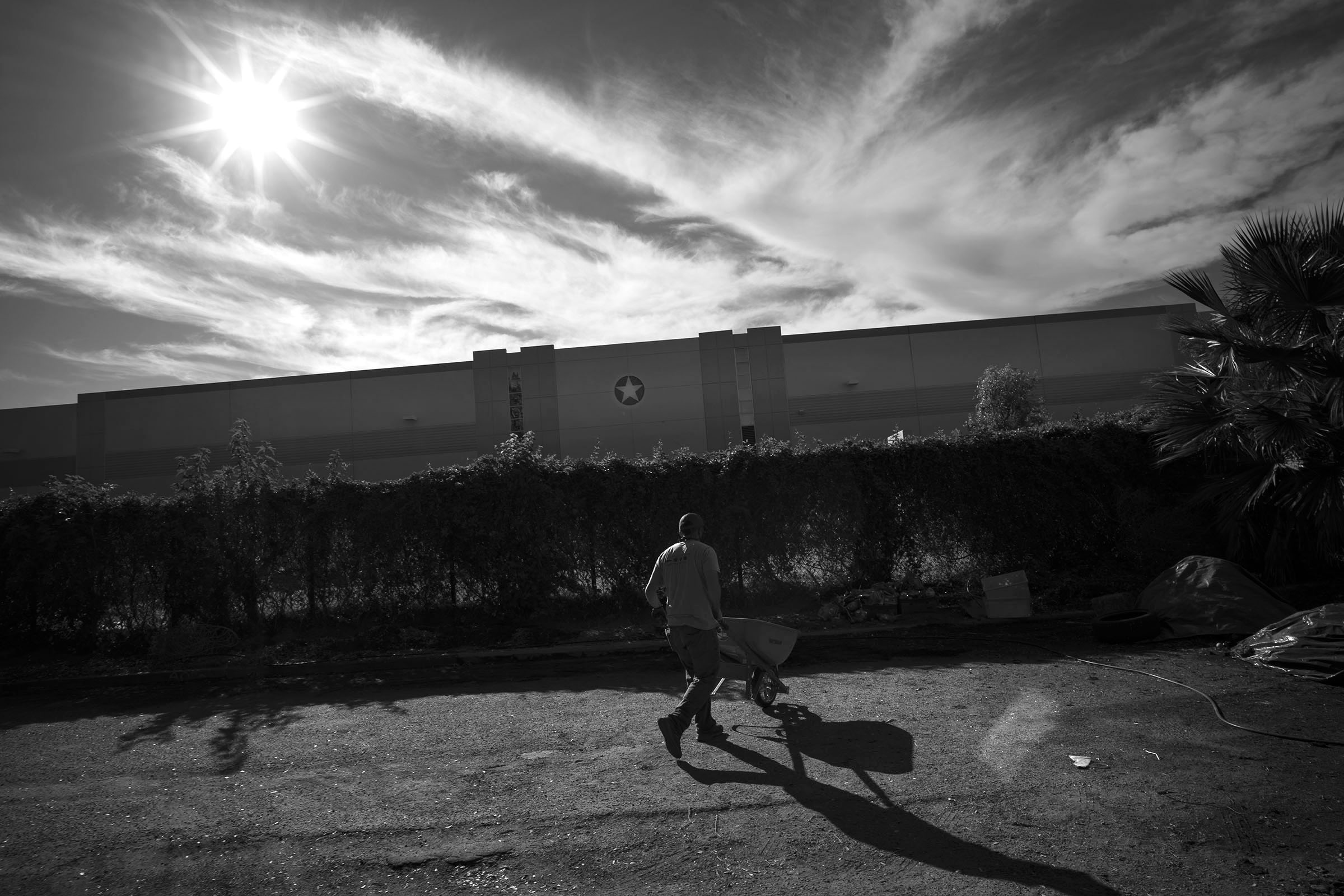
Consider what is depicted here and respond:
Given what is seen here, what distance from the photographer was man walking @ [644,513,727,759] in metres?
6.20

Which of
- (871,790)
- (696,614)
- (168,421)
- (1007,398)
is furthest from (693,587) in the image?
(168,421)

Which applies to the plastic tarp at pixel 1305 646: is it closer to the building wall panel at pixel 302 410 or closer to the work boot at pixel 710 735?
the work boot at pixel 710 735

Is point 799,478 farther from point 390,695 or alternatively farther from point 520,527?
point 390,695

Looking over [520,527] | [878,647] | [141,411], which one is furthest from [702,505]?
[141,411]

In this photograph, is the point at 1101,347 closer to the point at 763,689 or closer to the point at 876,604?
the point at 876,604

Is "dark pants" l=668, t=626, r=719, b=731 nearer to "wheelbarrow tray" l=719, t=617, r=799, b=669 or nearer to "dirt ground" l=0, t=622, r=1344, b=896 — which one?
"dirt ground" l=0, t=622, r=1344, b=896

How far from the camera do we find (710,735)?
6.20 meters

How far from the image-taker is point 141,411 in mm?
36031

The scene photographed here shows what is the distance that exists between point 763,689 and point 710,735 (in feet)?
3.08

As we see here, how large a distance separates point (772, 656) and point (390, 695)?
395cm

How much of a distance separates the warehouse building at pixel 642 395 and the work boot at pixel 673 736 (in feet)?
95.8

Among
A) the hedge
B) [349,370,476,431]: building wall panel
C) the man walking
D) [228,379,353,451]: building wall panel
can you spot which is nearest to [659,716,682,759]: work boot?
the man walking

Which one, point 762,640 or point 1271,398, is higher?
point 1271,398

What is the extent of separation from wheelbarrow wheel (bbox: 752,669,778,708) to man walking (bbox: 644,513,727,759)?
0.65 metres
